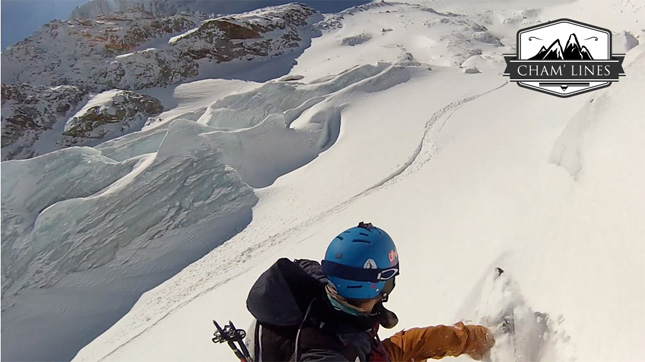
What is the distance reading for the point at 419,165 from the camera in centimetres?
1098

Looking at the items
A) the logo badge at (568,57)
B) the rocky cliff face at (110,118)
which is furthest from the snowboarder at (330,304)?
the rocky cliff face at (110,118)

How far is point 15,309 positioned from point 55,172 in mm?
3725

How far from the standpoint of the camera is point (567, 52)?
11484 mm

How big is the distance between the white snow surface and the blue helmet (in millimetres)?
1139

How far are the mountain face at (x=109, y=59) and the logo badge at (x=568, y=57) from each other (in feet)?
70.3

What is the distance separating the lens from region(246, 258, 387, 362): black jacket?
2.04 metres

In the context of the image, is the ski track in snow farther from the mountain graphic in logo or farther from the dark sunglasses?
the dark sunglasses

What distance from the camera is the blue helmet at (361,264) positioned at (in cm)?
229

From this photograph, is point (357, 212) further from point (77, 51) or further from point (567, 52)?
point (77, 51)

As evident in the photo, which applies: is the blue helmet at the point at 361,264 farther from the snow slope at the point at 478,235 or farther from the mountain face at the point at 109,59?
the mountain face at the point at 109,59

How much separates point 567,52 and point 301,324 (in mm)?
12042

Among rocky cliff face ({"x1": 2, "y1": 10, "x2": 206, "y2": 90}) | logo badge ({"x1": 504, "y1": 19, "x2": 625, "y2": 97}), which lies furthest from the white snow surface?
rocky cliff face ({"x1": 2, "y1": 10, "x2": 206, "y2": 90})

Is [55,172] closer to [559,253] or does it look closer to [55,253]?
[55,253]

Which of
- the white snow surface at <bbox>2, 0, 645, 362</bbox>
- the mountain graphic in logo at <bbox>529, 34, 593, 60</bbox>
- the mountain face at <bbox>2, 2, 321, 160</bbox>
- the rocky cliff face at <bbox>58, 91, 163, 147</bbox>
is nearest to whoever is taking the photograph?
the white snow surface at <bbox>2, 0, 645, 362</bbox>
